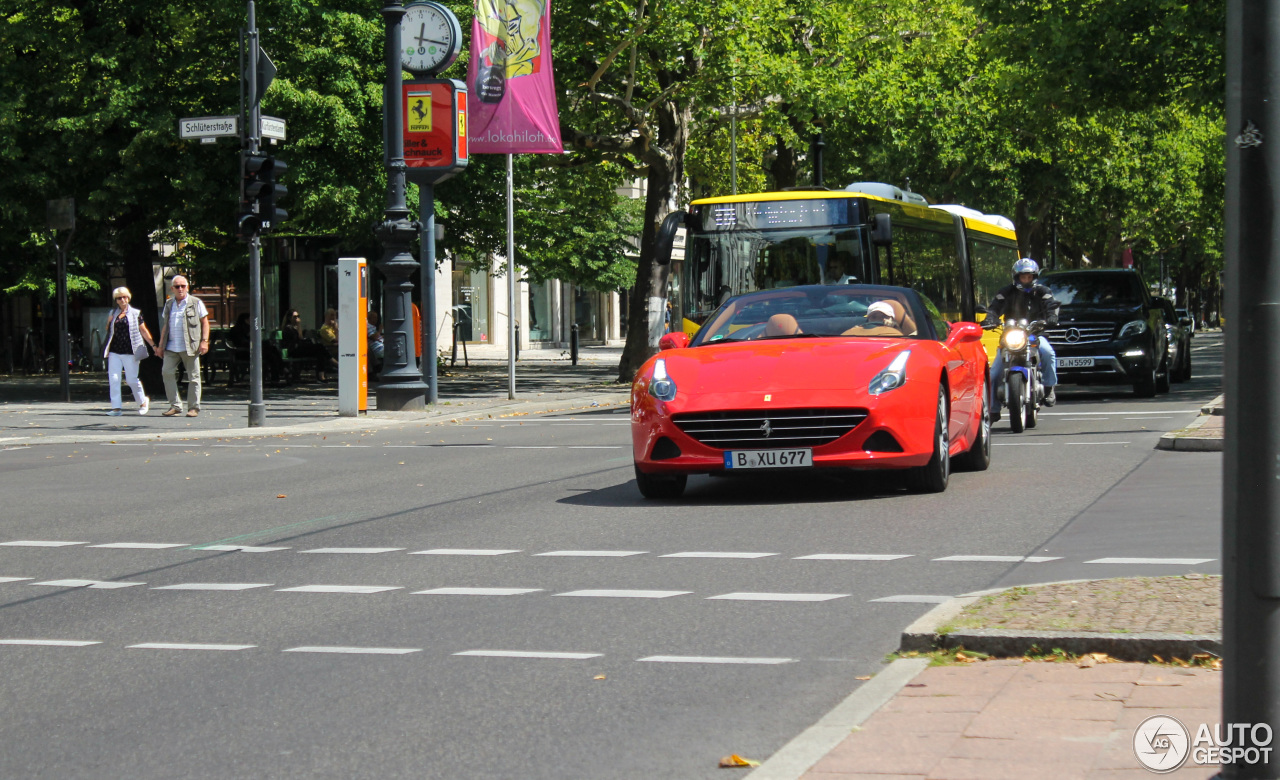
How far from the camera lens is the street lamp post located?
2242cm

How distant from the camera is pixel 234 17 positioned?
27578 mm

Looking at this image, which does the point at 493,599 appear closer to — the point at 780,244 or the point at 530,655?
the point at 530,655

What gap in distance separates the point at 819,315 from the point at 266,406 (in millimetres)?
14996

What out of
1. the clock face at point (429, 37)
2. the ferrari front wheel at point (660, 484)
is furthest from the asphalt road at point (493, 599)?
the clock face at point (429, 37)

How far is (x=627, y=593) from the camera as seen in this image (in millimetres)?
7473

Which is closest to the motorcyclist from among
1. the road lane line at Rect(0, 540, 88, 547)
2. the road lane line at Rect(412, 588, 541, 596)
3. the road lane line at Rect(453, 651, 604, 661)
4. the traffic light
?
the traffic light

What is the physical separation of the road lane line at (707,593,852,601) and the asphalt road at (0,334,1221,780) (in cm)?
3

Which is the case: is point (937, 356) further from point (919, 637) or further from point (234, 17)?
point (234, 17)

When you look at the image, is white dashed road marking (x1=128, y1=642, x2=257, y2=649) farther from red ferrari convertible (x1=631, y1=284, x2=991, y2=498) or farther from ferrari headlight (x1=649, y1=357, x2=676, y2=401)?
ferrari headlight (x1=649, y1=357, x2=676, y2=401)

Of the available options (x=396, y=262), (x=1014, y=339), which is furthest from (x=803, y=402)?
(x=396, y=262)

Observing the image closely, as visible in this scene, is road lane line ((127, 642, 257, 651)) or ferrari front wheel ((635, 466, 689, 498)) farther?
ferrari front wheel ((635, 466, 689, 498))

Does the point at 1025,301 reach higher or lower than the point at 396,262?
lower

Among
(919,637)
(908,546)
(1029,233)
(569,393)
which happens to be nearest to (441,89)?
(569,393)

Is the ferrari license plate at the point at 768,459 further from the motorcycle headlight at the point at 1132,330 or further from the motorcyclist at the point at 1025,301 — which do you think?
the motorcycle headlight at the point at 1132,330
